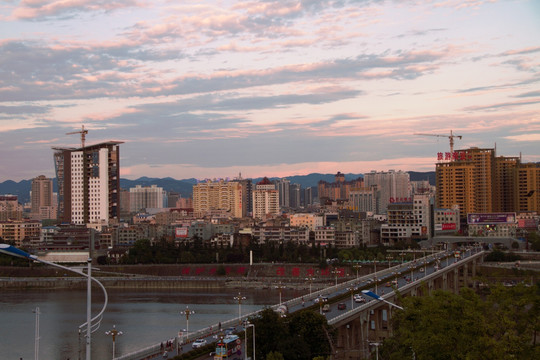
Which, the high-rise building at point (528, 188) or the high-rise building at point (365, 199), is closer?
the high-rise building at point (528, 188)

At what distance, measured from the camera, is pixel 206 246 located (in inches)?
2085

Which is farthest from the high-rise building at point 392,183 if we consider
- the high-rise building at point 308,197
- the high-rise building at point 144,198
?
the high-rise building at point 144,198

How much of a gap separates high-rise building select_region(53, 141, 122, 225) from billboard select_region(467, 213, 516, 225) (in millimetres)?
28912

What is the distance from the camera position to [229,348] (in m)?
17.5

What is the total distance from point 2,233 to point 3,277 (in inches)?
753

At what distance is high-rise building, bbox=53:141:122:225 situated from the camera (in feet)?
211

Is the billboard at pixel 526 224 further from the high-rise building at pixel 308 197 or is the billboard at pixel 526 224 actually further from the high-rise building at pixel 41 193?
the high-rise building at pixel 308 197

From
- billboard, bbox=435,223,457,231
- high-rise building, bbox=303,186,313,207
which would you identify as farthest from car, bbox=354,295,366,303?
high-rise building, bbox=303,186,313,207

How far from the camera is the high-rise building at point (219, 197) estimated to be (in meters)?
95.6

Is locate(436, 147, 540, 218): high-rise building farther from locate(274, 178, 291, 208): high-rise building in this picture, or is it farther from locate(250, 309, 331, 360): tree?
locate(274, 178, 291, 208): high-rise building

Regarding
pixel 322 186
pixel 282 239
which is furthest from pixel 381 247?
pixel 322 186

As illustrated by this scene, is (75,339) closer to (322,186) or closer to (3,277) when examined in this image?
(3,277)

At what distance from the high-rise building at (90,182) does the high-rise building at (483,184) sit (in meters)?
27.0

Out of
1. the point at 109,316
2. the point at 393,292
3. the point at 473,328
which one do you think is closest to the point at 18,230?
the point at 109,316
